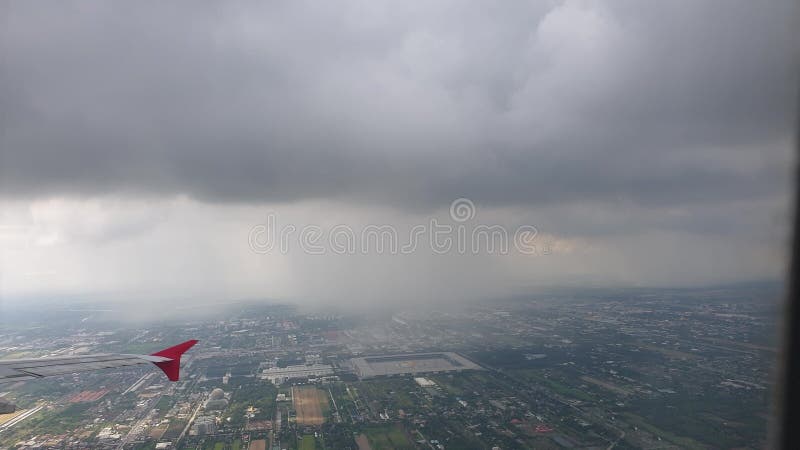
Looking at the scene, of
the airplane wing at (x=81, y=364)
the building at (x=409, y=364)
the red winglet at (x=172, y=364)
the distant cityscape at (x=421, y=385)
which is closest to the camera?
the airplane wing at (x=81, y=364)

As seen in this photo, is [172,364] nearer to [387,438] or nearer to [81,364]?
[81,364]

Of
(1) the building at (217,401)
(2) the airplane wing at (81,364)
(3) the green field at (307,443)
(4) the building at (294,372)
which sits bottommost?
(4) the building at (294,372)

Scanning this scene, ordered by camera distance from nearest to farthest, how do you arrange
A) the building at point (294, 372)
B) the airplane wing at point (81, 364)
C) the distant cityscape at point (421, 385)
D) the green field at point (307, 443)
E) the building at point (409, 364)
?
1. the airplane wing at point (81, 364)
2. the green field at point (307, 443)
3. the distant cityscape at point (421, 385)
4. the building at point (294, 372)
5. the building at point (409, 364)

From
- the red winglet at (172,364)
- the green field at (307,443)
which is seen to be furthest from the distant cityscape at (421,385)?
the red winglet at (172,364)

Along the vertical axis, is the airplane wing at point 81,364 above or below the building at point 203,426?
above

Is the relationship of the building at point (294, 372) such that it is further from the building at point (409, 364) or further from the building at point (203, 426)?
the building at point (203, 426)

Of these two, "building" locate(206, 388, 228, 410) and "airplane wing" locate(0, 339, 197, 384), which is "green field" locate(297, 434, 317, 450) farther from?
"airplane wing" locate(0, 339, 197, 384)

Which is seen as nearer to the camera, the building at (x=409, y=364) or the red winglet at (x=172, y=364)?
the red winglet at (x=172, y=364)
